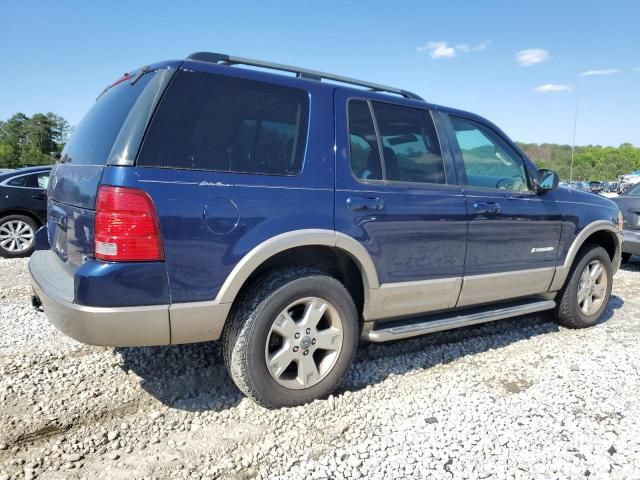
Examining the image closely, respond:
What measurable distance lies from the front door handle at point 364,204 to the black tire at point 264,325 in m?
0.46

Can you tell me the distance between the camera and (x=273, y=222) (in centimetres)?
262

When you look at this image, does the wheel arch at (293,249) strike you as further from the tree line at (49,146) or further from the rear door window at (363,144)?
the tree line at (49,146)

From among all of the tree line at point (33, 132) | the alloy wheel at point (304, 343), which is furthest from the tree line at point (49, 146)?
the alloy wheel at point (304, 343)

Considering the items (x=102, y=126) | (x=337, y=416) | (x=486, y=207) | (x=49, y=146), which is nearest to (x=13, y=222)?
(x=102, y=126)

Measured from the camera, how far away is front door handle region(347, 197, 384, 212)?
116 inches

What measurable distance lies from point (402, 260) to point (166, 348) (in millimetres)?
1897

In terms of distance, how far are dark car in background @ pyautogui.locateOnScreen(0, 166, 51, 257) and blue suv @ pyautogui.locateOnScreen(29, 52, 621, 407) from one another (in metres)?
5.25

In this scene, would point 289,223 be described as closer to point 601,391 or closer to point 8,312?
point 601,391

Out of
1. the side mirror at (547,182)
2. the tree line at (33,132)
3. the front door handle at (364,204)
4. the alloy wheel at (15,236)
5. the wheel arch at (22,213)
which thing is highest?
the tree line at (33,132)

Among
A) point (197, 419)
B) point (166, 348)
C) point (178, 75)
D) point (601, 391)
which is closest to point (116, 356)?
point (166, 348)

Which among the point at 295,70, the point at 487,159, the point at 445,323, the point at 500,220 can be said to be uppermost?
the point at 295,70

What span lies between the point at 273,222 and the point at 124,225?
0.76 metres

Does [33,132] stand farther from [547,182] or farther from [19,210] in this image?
[547,182]

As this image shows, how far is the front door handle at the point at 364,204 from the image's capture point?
2.94 meters
